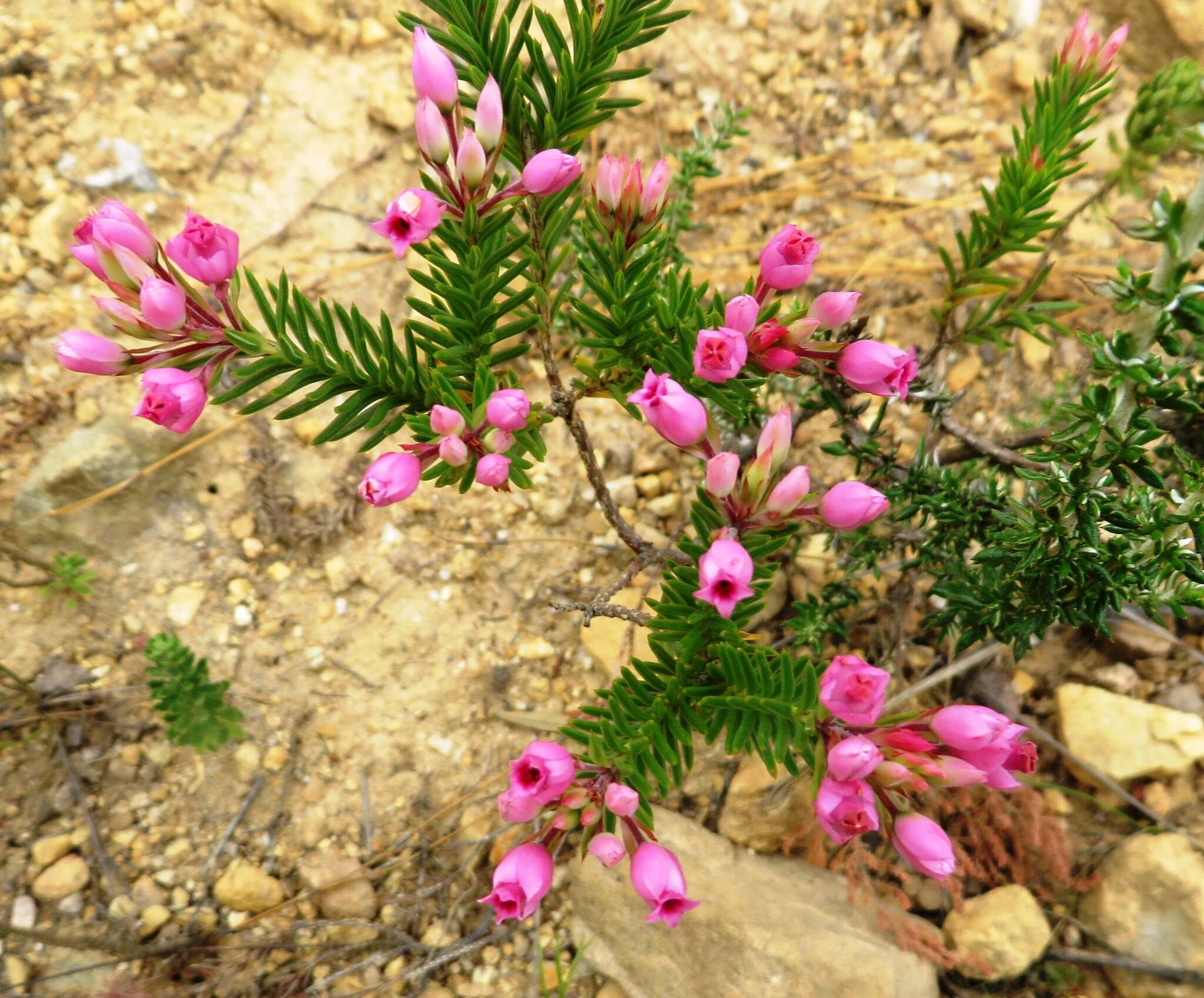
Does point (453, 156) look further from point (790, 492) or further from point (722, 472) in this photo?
point (790, 492)

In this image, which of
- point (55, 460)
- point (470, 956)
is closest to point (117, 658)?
point (55, 460)

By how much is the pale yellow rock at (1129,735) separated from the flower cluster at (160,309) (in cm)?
290

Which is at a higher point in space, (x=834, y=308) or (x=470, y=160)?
(x=470, y=160)

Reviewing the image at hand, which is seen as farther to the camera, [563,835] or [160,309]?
[563,835]

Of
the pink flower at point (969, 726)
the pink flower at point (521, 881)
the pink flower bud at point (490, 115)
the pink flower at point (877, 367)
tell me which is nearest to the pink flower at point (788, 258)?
the pink flower at point (877, 367)

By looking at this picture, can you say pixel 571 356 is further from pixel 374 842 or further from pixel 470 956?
pixel 470 956

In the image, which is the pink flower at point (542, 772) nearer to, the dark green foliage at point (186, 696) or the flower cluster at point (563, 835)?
the flower cluster at point (563, 835)

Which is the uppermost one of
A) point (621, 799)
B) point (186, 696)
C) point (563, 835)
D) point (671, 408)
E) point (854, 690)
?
point (671, 408)

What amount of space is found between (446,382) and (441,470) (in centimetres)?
19

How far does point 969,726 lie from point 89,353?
1935 mm

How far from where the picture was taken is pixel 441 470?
1.92m

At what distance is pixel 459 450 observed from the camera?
1822mm

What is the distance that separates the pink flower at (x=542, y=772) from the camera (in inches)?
68.1

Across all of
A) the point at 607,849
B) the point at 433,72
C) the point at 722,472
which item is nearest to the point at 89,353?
the point at 433,72
